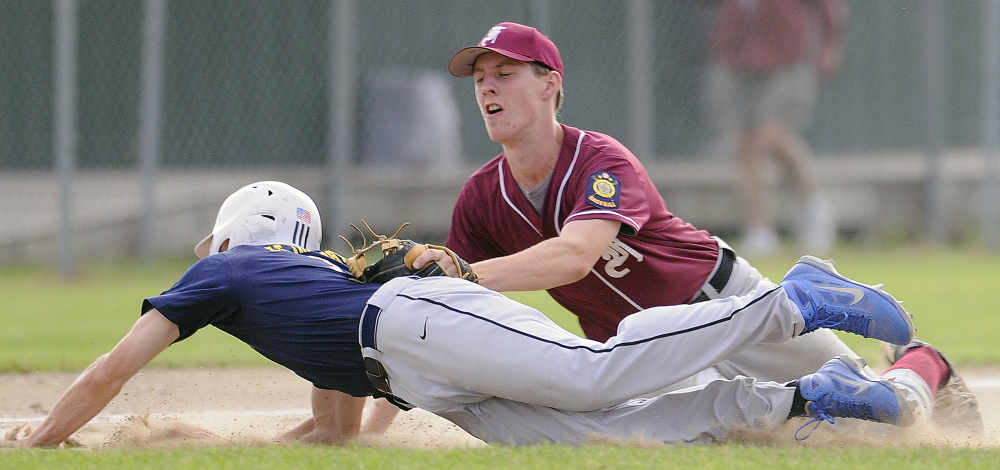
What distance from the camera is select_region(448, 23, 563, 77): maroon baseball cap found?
402 cm

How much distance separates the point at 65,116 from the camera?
862 cm

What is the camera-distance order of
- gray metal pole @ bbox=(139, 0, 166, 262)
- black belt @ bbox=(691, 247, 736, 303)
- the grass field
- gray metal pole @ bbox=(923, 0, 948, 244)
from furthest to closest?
gray metal pole @ bbox=(923, 0, 948, 244)
gray metal pole @ bbox=(139, 0, 166, 262)
black belt @ bbox=(691, 247, 736, 303)
the grass field

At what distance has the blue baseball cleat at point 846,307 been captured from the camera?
355cm

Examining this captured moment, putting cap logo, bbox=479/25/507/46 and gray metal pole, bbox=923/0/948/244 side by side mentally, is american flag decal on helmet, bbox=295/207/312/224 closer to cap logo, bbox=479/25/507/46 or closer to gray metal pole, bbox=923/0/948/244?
cap logo, bbox=479/25/507/46

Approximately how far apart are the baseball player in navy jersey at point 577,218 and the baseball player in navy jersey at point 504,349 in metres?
0.38

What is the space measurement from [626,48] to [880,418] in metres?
7.11

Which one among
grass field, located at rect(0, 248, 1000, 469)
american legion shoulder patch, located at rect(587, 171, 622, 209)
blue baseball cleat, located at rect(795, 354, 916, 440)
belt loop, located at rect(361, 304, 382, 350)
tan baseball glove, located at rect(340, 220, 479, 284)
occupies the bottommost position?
grass field, located at rect(0, 248, 1000, 469)

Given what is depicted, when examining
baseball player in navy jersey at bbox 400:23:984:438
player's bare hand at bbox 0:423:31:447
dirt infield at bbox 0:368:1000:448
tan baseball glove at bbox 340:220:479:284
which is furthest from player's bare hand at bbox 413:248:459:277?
player's bare hand at bbox 0:423:31:447

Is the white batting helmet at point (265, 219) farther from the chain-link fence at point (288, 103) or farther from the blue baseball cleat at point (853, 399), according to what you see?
the chain-link fence at point (288, 103)

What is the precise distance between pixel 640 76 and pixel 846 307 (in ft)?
22.4

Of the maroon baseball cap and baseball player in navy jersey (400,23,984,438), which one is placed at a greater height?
the maroon baseball cap

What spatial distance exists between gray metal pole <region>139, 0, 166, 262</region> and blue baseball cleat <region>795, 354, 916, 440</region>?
665 cm

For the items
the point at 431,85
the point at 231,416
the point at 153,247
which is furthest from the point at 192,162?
the point at 231,416

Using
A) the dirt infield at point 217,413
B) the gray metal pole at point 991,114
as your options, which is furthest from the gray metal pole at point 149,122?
the gray metal pole at point 991,114
